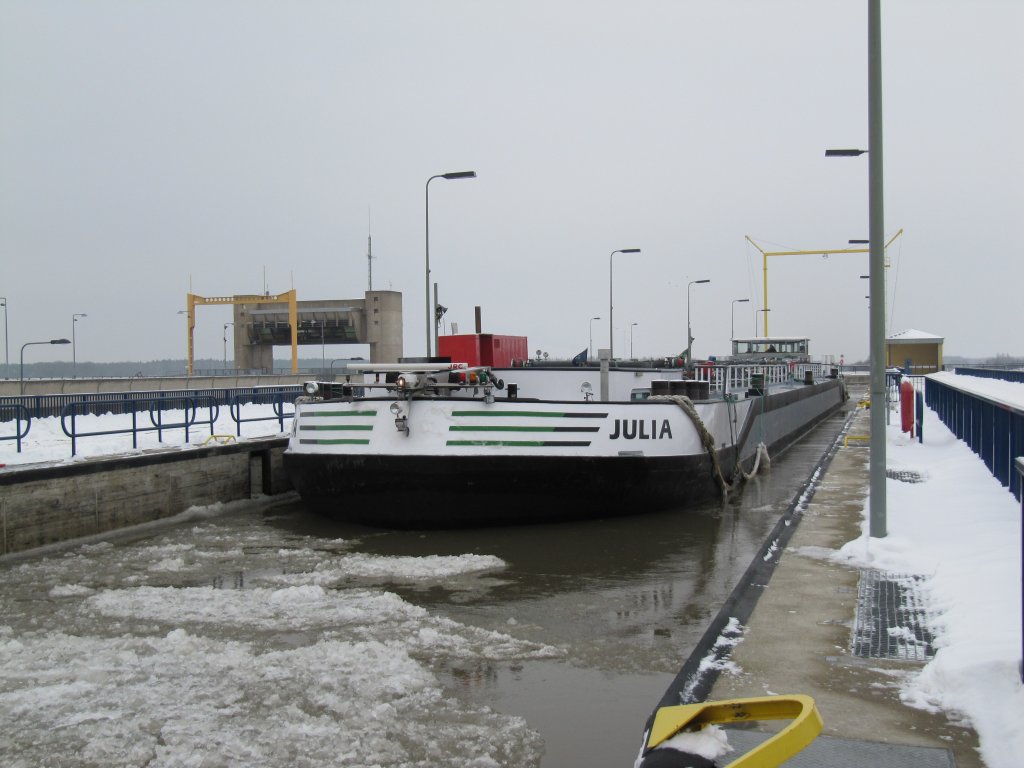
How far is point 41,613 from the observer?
25.6 ft

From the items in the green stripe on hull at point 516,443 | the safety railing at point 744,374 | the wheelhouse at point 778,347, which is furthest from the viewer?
the wheelhouse at point 778,347

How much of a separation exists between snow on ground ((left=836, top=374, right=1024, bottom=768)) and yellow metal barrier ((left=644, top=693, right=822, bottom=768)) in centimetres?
95

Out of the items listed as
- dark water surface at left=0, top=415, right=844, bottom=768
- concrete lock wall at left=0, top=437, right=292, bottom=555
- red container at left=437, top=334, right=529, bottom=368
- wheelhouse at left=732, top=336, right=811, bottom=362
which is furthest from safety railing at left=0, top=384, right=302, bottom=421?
wheelhouse at left=732, top=336, right=811, bottom=362

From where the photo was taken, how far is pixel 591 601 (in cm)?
807

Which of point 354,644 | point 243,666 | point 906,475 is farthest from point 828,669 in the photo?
point 906,475

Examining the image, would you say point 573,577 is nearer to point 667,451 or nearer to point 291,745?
point 667,451

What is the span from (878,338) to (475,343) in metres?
8.13

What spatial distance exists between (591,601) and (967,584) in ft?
10.1

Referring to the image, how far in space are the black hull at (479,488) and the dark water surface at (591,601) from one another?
222 mm

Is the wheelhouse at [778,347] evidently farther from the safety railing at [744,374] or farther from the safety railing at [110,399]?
the safety railing at [110,399]

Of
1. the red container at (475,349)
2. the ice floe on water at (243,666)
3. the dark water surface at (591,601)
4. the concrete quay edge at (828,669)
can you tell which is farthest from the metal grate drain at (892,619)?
the red container at (475,349)

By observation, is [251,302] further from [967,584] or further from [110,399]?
[967,584]

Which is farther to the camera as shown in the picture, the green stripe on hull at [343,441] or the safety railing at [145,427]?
the safety railing at [145,427]

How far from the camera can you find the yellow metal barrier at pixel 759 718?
335cm
